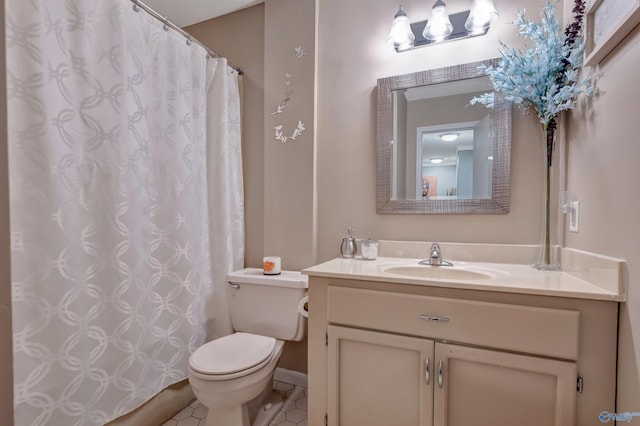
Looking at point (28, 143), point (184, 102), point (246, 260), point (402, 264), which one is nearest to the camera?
point (28, 143)

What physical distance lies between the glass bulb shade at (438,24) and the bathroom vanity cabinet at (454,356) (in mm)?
1242

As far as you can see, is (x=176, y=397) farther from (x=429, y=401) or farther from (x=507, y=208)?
(x=507, y=208)

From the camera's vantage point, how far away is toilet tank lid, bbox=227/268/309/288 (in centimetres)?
158

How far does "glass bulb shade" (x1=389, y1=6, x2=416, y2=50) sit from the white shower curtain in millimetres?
1000

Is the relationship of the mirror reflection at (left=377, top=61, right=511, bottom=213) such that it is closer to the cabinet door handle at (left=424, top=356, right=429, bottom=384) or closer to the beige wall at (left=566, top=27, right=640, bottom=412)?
the beige wall at (left=566, top=27, right=640, bottom=412)

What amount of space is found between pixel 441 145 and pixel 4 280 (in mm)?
1834

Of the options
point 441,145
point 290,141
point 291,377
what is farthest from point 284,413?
point 441,145

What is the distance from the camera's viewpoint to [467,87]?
1463 mm

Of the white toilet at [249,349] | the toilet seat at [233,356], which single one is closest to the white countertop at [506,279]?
the white toilet at [249,349]

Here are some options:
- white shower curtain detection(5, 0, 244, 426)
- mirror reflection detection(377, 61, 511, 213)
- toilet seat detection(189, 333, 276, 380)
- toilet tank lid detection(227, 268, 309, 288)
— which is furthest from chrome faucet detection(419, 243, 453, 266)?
white shower curtain detection(5, 0, 244, 426)

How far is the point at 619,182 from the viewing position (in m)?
0.88

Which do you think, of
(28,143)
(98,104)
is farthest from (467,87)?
(28,143)

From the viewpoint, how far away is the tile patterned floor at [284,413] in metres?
1.54

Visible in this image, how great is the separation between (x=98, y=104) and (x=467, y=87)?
1.65 metres
